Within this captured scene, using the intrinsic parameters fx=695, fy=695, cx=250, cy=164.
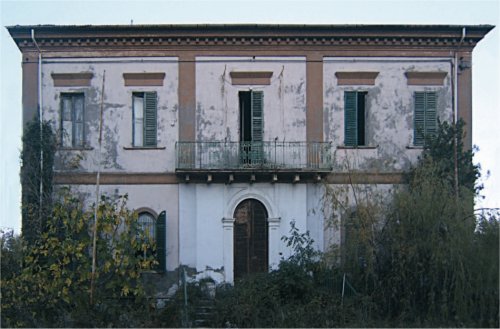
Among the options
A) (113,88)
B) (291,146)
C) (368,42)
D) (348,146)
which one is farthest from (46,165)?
(368,42)

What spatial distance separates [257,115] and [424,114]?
17.5ft

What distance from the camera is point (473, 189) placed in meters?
20.9

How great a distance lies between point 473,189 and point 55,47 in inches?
542

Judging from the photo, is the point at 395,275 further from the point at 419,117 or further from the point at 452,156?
the point at 419,117

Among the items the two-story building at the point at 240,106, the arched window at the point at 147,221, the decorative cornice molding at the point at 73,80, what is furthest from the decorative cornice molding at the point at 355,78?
the decorative cornice molding at the point at 73,80

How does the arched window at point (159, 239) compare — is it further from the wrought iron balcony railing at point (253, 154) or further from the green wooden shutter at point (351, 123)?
the green wooden shutter at point (351, 123)

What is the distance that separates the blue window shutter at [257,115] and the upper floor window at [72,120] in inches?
214

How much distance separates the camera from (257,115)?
2206 cm

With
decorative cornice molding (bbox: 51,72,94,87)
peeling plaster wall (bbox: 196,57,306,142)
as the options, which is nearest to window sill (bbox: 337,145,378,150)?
peeling plaster wall (bbox: 196,57,306,142)

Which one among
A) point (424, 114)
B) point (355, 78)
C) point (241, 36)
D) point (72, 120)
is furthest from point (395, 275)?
point (72, 120)

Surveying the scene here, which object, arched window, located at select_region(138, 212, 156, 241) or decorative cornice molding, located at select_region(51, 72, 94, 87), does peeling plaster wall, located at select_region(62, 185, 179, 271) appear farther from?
decorative cornice molding, located at select_region(51, 72, 94, 87)

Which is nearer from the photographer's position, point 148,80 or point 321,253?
point 321,253

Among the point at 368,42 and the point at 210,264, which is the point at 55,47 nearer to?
the point at 210,264

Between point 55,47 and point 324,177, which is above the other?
point 55,47
